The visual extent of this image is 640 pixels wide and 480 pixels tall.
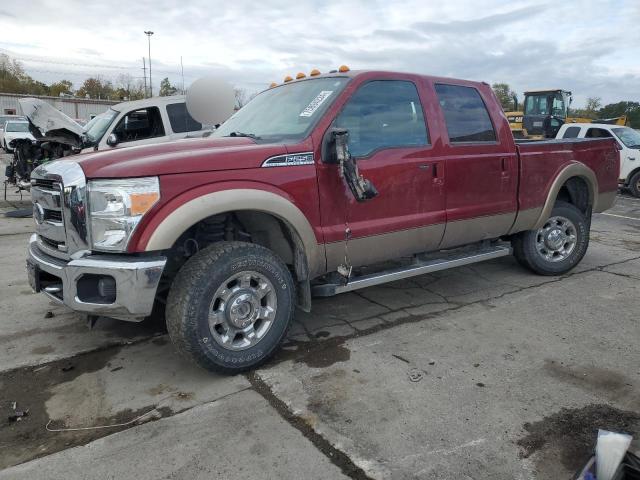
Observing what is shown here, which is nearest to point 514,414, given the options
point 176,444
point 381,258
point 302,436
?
point 302,436

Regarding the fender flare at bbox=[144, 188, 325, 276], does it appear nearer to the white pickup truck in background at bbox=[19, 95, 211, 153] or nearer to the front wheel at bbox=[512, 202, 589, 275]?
the front wheel at bbox=[512, 202, 589, 275]

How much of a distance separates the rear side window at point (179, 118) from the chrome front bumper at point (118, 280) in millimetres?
5843

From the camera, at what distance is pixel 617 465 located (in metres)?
2.17

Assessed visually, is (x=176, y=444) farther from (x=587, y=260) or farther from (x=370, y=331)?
(x=587, y=260)

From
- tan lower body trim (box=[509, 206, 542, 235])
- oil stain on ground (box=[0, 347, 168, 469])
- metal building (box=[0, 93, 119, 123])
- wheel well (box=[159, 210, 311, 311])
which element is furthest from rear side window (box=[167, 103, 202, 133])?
metal building (box=[0, 93, 119, 123])

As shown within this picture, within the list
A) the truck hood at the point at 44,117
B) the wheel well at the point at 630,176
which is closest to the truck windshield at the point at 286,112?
the truck hood at the point at 44,117

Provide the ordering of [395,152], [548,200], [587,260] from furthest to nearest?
1. [587,260]
2. [548,200]
3. [395,152]

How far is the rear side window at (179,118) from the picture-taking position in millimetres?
8586

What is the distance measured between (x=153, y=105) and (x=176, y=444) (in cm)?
703

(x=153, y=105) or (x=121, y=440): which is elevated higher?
(x=153, y=105)

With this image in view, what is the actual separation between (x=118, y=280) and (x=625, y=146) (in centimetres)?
1354

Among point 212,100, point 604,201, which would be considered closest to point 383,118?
point 604,201

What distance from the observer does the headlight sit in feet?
9.71

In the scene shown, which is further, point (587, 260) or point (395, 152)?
point (587, 260)
